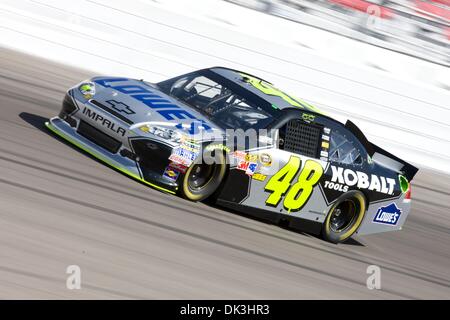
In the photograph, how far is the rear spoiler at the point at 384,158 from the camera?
8914 millimetres

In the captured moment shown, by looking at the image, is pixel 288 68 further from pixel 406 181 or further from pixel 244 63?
pixel 406 181

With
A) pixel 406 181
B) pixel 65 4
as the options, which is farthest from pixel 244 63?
pixel 406 181

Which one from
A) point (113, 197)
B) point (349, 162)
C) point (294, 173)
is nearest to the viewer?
point (113, 197)

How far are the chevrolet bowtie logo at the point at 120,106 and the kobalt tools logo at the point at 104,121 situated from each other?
0.16m

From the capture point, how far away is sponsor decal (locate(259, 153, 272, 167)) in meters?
7.73

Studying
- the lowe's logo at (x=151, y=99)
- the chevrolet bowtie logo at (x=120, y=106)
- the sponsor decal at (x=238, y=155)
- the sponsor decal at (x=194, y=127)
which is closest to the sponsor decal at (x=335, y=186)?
the sponsor decal at (x=238, y=155)

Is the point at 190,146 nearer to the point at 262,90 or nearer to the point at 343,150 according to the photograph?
the point at 262,90

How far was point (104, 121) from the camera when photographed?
758 centimetres

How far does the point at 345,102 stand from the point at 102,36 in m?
4.01

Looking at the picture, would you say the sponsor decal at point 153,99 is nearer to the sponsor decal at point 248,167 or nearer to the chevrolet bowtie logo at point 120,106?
the chevrolet bowtie logo at point 120,106

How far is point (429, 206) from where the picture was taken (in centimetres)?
1148

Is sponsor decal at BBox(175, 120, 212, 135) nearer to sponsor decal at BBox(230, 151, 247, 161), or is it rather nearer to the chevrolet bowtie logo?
sponsor decal at BBox(230, 151, 247, 161)
